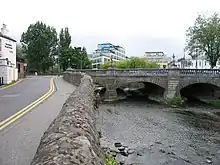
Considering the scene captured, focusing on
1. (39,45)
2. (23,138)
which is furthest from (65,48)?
(23,138)

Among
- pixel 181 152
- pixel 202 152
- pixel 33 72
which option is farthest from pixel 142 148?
pixel 33 72

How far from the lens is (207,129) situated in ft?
73.6

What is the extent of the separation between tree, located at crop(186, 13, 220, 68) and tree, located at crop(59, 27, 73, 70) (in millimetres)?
37484

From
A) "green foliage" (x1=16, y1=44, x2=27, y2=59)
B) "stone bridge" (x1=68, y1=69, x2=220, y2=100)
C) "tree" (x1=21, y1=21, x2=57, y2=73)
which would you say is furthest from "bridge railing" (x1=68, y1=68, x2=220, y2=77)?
"green foliage" (x1=16, y1=44, x2=27, y2=59)

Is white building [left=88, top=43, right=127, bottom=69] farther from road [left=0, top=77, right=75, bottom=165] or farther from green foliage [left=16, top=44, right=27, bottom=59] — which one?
road [left=0, top=77, right=75, bottom=165]

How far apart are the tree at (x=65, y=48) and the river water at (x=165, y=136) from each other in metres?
53.7

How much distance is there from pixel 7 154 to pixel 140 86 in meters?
58.2

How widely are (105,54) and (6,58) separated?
109 meters

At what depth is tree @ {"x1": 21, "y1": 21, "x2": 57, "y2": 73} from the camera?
7969cm

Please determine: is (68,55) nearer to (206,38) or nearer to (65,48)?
(65,48)

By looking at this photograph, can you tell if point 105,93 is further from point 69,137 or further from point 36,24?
point 36,24

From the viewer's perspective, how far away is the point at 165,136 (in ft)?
63.9

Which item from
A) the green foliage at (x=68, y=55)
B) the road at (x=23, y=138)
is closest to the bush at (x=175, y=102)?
the road at (x=23, y=138)

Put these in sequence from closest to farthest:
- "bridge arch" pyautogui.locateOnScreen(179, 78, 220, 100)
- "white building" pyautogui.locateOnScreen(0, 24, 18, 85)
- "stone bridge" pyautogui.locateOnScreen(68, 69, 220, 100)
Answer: "white building" pyautogui.locateOnScreen(0, 24, 18, 85)
"stone bridge" pyautogui.locateOnScreen(68, 69, 220, 100)
"bridge arch" pyautogui.locateOnScreen(179, 78, 220, 100)
